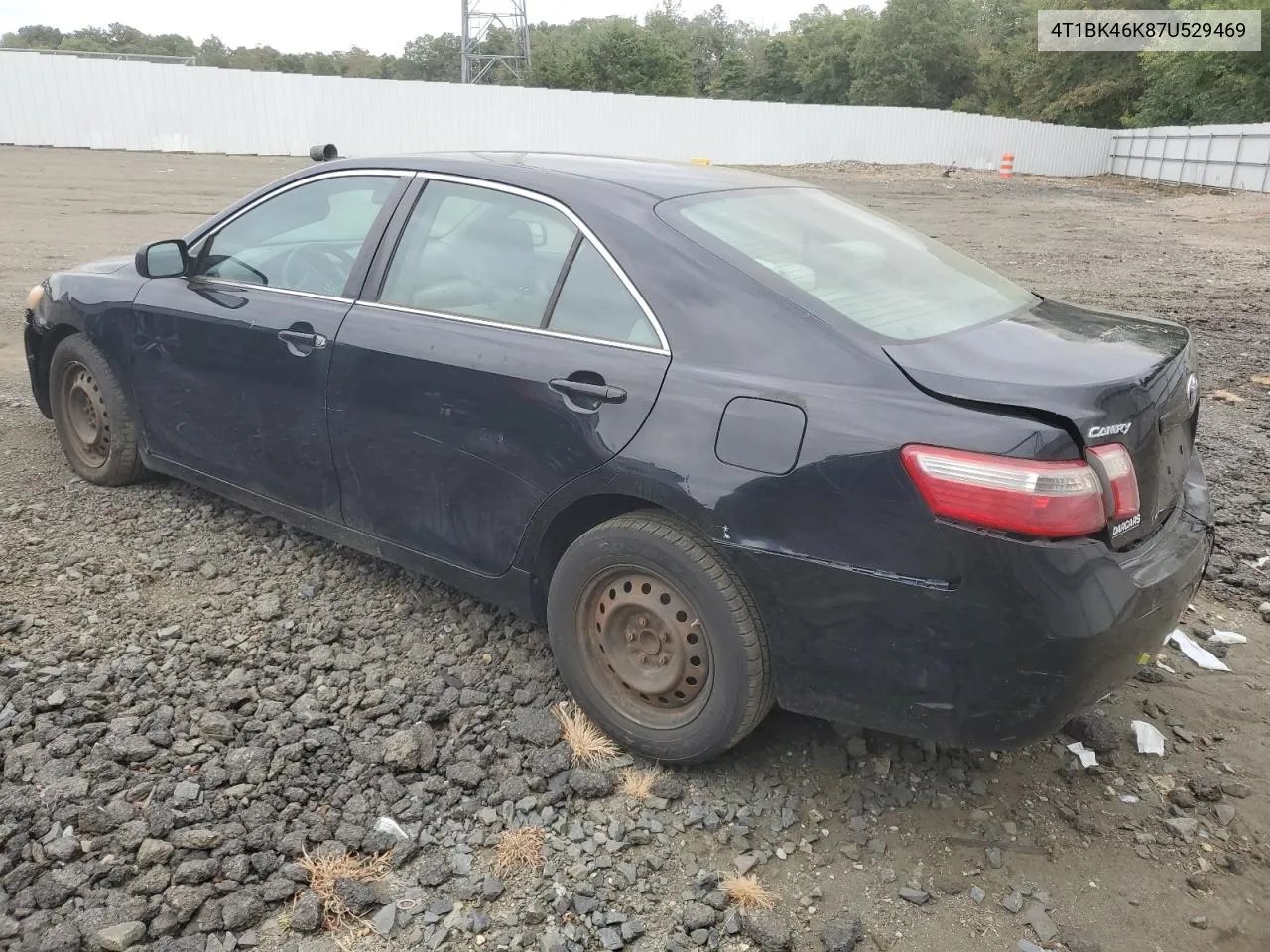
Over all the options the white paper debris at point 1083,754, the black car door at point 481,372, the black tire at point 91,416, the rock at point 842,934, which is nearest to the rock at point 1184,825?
the white paper debris at point 1083,754

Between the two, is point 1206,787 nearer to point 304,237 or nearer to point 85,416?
point 304,237

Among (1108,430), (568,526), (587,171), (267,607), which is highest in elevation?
(587,171)

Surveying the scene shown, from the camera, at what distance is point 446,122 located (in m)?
33.1

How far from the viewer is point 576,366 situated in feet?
9.25

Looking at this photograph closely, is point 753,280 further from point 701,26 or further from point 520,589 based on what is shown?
point 701,26

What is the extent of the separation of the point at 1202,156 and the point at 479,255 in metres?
38.3

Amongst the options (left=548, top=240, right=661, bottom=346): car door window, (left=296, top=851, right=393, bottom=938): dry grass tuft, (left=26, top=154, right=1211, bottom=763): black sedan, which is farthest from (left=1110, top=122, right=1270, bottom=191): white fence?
(left=296, top=851, right=393, bottom=938): dry grass tuft

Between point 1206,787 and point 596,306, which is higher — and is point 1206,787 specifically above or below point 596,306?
below

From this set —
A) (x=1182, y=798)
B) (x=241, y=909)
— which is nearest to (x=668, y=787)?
(x=241, y=909)

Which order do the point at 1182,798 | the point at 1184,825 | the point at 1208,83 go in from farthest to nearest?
the point at 1208,83 → the point at 1182,798 → the point at 1184,825

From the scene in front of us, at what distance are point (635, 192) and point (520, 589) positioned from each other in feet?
4.26

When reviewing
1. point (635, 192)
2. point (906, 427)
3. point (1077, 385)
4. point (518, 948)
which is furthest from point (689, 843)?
point (635, 192)

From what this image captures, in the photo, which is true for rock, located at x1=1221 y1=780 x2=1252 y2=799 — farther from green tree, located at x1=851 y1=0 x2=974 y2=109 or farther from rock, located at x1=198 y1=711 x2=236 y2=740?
green tree, located at x1=851 y1=0 x2=974 y2=109

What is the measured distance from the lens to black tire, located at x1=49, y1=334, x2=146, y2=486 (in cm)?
437
